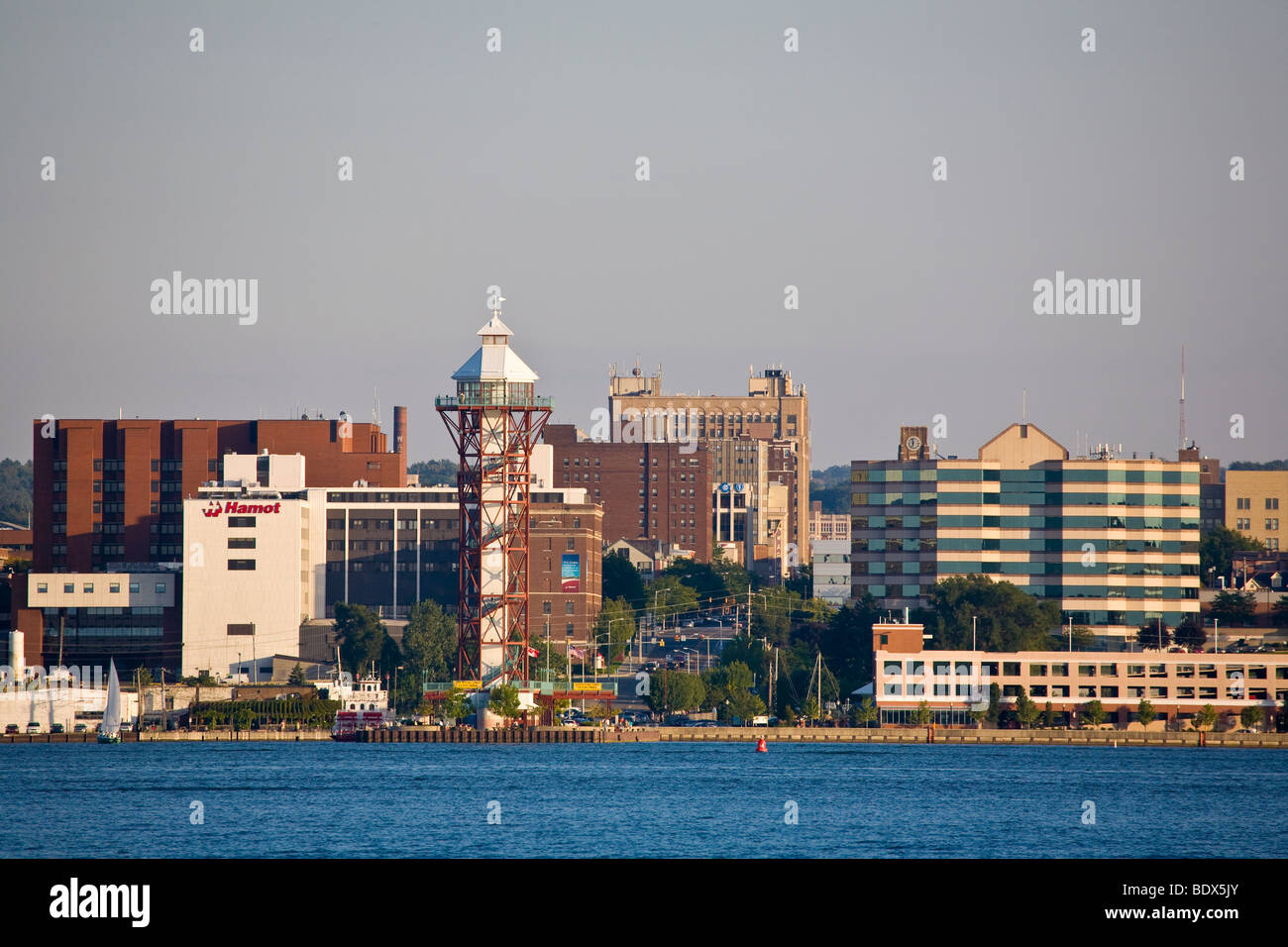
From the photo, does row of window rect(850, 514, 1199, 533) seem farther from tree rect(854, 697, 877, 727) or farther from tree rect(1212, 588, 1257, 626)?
tree rect(854, 697, 877, 727)

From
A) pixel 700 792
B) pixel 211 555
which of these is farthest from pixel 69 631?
pixel 700 792

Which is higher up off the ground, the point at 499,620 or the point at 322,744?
the point at 499,620

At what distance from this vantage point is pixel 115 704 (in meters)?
138

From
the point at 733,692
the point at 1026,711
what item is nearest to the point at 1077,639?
the point at 1026,711

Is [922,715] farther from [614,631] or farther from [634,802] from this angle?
[634,802]

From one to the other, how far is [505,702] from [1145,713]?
4978 cm

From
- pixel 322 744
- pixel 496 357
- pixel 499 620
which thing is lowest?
pixel 322 744

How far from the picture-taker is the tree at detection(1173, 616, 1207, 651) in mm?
163375

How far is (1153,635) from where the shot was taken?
16788cm

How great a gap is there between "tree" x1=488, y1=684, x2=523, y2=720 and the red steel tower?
335cm
